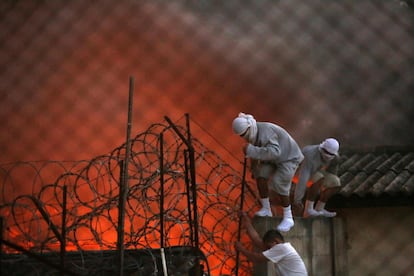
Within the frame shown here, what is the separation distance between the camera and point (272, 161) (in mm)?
9203

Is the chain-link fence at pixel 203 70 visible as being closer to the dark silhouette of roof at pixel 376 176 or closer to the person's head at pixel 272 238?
the dark silhouette of roof at pixel 376 176

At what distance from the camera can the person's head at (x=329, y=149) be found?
962cm

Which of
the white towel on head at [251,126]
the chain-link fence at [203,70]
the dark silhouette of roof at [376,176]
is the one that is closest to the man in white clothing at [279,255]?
the white towel on head at [251,126]

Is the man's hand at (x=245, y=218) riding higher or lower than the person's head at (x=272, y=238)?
higher

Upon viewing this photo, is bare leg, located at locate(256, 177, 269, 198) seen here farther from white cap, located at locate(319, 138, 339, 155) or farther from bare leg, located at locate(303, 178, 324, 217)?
white cap, located at locate(319, 138, 339, 155)

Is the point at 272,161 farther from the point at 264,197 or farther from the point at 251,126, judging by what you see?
the point at 251,126

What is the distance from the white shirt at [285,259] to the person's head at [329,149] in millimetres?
1855

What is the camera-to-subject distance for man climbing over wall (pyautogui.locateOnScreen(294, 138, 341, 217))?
983cm

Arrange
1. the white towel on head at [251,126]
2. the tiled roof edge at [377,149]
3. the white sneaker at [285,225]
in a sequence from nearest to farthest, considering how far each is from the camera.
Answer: the white towel on head at [251,126], the white sneaker at [285,225], the tiled roof edge at [377,149]

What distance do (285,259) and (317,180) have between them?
6.00 ft

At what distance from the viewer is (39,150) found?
504 inches

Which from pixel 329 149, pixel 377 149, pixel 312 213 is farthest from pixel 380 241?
pixel 377 149

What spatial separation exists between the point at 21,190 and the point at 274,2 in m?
5.39

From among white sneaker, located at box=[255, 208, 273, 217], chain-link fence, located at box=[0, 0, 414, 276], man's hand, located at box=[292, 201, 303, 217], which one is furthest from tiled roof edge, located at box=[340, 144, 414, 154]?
white sneaker, located at box=[255, 208, 273, 217]
